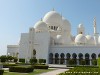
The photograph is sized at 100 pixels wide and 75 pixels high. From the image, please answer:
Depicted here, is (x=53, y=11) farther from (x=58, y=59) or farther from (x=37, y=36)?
(x=58, y=59)

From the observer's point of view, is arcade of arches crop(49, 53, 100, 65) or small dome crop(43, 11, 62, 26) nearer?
arcade of arches crop(49, 53, 100, 65)

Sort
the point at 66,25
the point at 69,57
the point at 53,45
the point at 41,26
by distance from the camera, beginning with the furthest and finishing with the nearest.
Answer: the point at 66,25 < the point at 41,26 < the point at 53,45 < the point at 69,57

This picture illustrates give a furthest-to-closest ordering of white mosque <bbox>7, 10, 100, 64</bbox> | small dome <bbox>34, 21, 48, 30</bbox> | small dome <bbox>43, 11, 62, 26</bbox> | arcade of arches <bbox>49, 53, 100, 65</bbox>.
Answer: small dome <bbox>43, 11, 62, 26</bbox> < small dome <bbox>34, 21, 48, 30</bbox> < white mosque <bbox>7, 10, 100, 64</bbox> < arcade of arches <bbox>49, 53, 100, 65</bbox>

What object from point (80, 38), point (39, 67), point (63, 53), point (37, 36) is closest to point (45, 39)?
point (37, 36)

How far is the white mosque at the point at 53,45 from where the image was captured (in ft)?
142

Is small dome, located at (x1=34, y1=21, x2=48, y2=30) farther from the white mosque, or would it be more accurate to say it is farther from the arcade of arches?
the arcade of arches

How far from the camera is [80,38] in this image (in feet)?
151

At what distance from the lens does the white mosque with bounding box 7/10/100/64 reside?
4334 centimetres

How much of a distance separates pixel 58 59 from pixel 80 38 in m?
7.32

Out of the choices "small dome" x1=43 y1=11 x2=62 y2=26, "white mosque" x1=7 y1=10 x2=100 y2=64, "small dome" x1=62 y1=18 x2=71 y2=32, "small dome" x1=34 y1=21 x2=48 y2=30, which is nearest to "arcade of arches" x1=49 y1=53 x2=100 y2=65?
"white mosque" x1=7 y1=10 x2=100 y2=64

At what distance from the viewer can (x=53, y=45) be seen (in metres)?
45.9

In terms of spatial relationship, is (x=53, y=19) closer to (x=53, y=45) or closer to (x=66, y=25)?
(x=66, y=25)

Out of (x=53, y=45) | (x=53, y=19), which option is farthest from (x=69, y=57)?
(x=53, y=19)

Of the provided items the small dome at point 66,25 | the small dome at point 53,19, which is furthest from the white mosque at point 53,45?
the small dome at point 66,25
